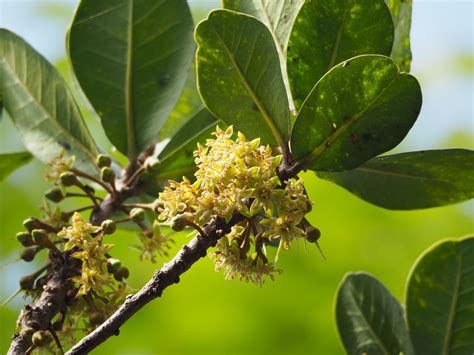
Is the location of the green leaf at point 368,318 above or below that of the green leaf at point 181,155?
below

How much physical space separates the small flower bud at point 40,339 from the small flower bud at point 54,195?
1.72ft

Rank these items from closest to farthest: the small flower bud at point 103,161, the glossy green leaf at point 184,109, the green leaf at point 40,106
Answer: the small flower bud at point 103,161 < the green leaf at point 40,106 < the glossy green leaf at point 184,109

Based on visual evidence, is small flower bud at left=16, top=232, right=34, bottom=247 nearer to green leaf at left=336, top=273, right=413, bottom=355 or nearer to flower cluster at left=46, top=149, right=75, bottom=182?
flower cluster at left=46, top=149, right=75, bottom=182

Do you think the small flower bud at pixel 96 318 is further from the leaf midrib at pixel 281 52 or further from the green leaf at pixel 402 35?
the green leaf at pixel 402 35

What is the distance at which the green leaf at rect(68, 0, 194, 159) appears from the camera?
2186 mm

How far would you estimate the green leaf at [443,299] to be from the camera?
1.94 m

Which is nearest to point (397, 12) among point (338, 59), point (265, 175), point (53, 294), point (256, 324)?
point (338, 59)

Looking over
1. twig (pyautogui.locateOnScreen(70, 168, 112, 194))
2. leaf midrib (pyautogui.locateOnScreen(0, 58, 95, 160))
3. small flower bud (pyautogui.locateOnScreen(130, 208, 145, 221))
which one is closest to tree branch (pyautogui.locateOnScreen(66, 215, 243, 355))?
small flower bud (pyautogui.locateOnScreen(130, 208, 145, 221))

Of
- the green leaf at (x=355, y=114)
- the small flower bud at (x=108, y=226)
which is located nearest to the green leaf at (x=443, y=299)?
the green leaf at (x=355, y=114)

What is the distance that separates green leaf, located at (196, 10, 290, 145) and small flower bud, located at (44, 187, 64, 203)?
58cm

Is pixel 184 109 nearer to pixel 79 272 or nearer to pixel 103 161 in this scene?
pixel 103 161

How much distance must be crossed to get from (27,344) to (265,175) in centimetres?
64

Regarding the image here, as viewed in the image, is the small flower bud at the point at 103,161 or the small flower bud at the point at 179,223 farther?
the small flower bud at the point at 103,161

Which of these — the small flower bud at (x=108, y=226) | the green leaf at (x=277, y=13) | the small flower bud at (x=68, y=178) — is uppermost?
the green leaf at (x=277, y=13)
